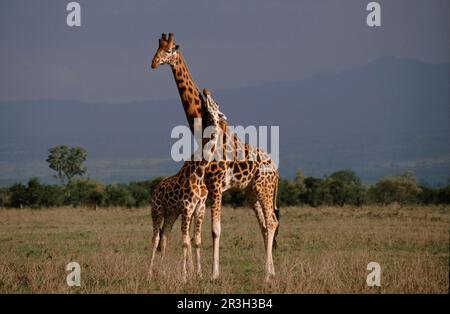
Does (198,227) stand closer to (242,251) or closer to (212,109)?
(212,109)

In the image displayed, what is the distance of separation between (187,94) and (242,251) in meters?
4.77

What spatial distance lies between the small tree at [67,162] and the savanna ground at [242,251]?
29.4 m

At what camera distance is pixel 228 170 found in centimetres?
1104

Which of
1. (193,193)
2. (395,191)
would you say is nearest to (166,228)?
(193,193)

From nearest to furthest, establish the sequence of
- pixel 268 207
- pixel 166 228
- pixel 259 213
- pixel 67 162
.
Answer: pixel 268 207 < pixel 259 213 < pixel 166 228 < pixel 67 162

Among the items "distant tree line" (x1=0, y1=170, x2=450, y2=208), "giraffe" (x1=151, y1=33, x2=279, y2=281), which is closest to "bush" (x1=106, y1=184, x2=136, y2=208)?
"distant tree line" (x1=0, y1=170, x2=450, y2=208)

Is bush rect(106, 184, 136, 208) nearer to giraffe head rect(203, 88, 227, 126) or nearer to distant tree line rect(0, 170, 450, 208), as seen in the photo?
distant tree line rect(0, 170, 450, 208)

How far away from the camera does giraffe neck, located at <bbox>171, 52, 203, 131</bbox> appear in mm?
11141

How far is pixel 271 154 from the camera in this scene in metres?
12.0

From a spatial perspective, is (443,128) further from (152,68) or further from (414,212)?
(152,68)

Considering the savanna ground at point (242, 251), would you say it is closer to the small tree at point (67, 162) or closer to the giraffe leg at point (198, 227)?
the giraffe leg at point (198, 227)

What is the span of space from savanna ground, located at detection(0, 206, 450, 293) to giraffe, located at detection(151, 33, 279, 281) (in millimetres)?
677
